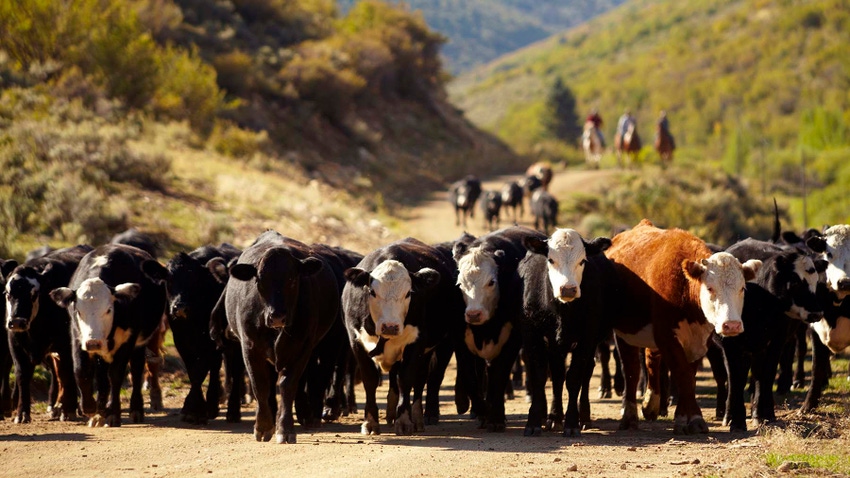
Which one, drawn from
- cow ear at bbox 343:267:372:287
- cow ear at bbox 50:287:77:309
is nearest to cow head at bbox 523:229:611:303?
cow ear at bbox 343:267:372:287

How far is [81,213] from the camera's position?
2420cm

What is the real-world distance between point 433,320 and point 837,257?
480 centimetres

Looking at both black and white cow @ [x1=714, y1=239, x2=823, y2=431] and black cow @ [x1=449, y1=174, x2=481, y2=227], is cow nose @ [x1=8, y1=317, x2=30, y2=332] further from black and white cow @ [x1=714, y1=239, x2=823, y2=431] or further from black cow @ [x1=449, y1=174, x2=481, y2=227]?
black cow @ [x1=449, y1=174, x2=481, y2=227]

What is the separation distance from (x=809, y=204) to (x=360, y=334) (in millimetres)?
50069

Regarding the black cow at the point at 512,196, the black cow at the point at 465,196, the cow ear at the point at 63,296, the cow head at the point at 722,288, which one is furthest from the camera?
the black cow at the point at 512,196

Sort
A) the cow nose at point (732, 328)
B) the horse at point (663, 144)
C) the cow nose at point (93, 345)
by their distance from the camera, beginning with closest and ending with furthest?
the cow nose at point (732, 328)
the cow nose at point (93, 345)
the horse at point (663, 144)

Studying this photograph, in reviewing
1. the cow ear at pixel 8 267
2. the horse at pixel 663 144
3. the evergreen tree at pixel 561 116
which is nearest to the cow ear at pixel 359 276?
the cow ear at pixel 8 267

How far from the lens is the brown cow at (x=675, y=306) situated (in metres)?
11.4

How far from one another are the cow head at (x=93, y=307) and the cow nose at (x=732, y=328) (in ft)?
21.1

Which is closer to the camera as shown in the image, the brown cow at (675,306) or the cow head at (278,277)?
the cow head at (278,277)

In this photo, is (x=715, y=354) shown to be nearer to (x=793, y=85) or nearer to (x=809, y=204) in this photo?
(x=809, y=204)

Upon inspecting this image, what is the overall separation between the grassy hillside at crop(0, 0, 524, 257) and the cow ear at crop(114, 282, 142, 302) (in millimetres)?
8625

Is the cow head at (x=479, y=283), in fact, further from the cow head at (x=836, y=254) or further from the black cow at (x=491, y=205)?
the black cow at (x=491, y=205)

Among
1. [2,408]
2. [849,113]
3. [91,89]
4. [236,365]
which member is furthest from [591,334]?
[849,113]
